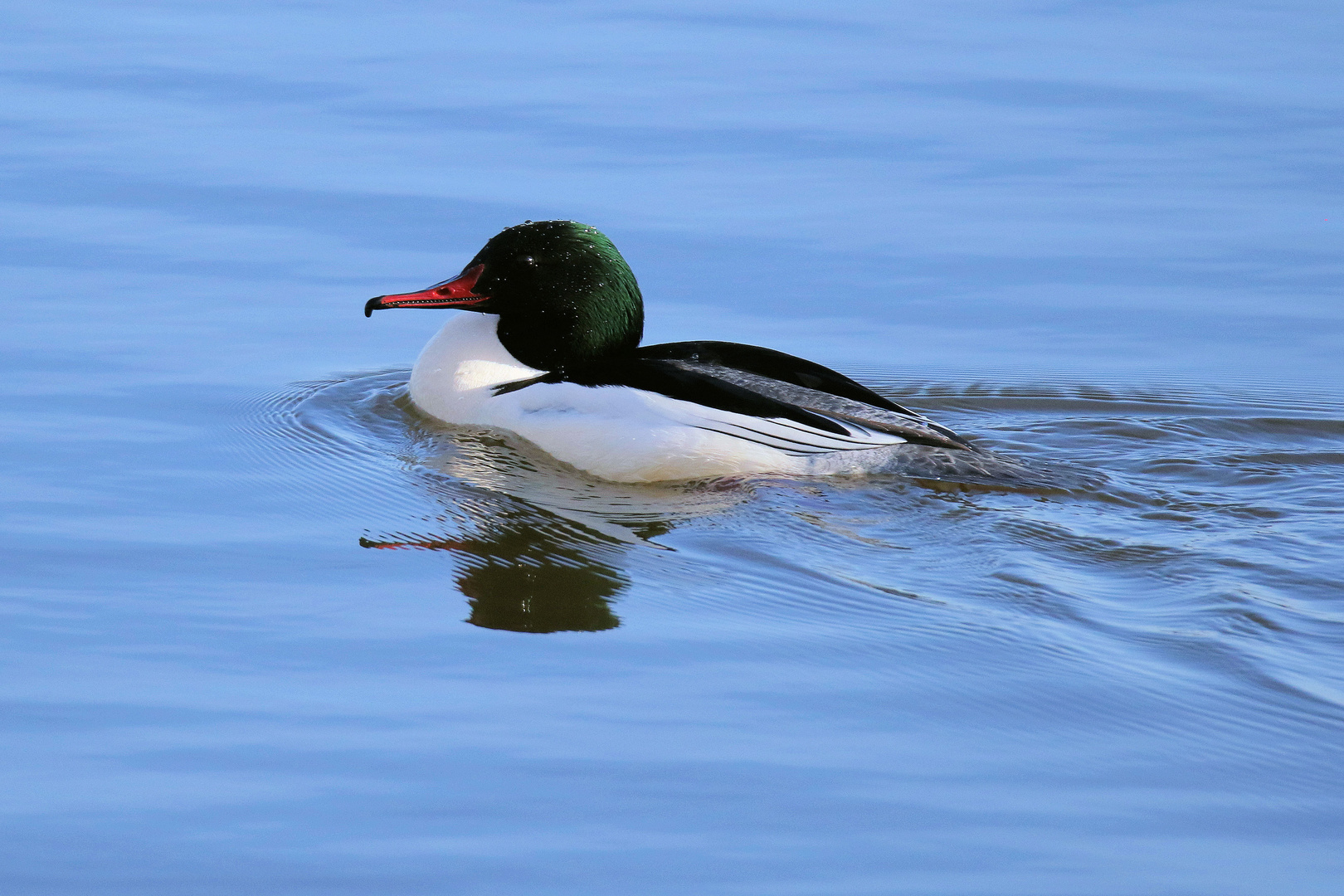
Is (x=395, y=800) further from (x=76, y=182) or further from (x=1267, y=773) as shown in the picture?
(x=76, y=182)

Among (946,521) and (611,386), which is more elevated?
(611,386)

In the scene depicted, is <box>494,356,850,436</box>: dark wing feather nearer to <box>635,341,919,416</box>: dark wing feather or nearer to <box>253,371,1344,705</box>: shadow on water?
<box>635,341,919,416</box>: dark wing feather

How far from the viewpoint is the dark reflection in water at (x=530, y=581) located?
18.7 ft

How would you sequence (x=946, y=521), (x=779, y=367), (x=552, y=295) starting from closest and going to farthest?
(x=946, y=521)
(x=779, y=367)
(x=552, y=295)

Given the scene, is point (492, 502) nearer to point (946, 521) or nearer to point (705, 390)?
point (705, 390)

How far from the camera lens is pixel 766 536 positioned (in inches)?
255

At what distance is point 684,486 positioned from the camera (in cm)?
726

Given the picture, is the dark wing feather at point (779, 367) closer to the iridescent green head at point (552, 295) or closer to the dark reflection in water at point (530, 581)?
the iridescent green head at point (552, 295)

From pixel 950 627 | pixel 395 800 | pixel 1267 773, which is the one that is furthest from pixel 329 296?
pixel 1267 773

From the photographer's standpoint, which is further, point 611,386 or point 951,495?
point 611,386

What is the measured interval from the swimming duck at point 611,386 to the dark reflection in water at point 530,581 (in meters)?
0.81

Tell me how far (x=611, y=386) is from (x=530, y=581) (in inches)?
61.1

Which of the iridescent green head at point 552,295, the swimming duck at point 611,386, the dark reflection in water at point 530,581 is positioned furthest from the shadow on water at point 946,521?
the iridescent green head at point 552,295

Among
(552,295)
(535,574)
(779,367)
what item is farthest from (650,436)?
(535,574)
